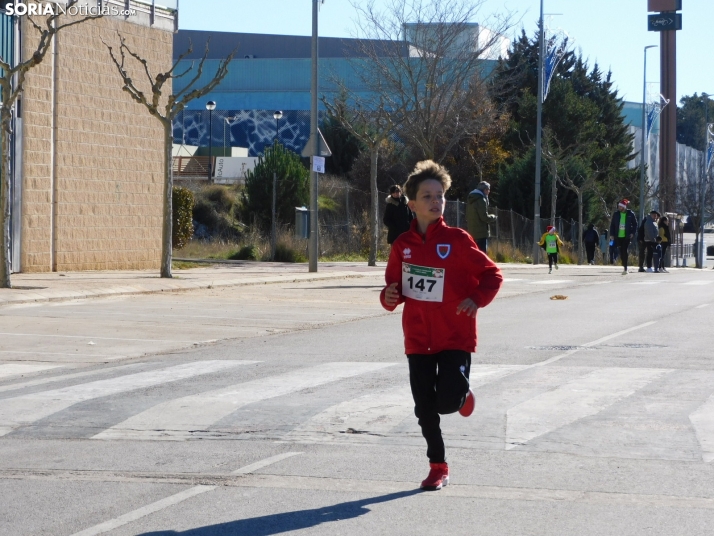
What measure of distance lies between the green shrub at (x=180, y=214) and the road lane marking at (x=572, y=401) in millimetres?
20487

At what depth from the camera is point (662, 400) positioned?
8445 millimetres

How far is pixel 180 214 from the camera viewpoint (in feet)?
96.9

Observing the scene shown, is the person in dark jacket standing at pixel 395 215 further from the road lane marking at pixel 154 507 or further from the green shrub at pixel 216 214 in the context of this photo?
the green shrub at pixel 216 214

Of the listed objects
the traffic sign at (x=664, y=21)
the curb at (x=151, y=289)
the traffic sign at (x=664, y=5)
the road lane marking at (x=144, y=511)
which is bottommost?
the road lane marking at (x=144, y=511)

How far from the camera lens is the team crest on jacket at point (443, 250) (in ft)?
19.6

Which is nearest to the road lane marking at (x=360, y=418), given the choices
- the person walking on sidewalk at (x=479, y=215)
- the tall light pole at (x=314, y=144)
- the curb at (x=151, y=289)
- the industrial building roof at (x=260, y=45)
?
the curb at (x=151, y=289)

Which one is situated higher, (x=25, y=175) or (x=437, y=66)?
(x=437, y=66)

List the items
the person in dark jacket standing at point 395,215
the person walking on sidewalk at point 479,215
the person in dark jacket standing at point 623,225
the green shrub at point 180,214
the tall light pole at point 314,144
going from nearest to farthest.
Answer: the person in dark jacket standing at point 395,215
the person walking on sidewalk at point 479,215
the tall light pole at point 314,144
the person in dark jacket standing at point 623,225
the green shrub at point 180,214

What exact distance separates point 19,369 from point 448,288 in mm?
5803

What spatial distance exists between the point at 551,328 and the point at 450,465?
8.00 m

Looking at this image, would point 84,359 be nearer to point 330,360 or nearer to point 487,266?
point 330,360

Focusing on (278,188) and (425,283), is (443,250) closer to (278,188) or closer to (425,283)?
(425,283)

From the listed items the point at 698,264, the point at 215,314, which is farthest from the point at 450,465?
the point at 698,264

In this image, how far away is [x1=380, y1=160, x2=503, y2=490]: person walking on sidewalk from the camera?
5.91 metres
